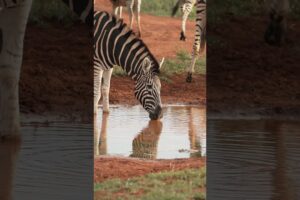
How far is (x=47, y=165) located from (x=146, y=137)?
3.52 ft

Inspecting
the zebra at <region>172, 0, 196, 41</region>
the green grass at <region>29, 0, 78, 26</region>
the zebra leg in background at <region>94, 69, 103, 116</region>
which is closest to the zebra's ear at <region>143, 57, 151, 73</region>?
the zebra leg in background at <region>94, 69, 103, 116</region>

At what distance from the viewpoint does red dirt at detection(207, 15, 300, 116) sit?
14461 mm

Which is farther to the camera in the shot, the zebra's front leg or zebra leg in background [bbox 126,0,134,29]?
the zebra's front leg

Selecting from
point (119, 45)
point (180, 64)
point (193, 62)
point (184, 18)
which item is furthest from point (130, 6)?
point (180, 64)

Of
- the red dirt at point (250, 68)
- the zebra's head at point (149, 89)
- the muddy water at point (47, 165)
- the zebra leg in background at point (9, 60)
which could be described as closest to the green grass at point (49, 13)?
the red dirt at point (250, 68)

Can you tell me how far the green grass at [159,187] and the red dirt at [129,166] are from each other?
19 cm

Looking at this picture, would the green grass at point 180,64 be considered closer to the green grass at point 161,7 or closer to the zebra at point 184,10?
the zebra at point 184,10

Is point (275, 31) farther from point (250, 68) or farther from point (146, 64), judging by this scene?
point (146, 64)

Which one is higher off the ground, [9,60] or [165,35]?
[165,35]

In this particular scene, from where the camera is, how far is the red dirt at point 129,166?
280 inches

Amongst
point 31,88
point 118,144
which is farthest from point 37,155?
point 31,88

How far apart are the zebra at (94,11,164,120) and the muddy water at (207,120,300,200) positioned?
0.91 metres

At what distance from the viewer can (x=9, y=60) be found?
29.7ft

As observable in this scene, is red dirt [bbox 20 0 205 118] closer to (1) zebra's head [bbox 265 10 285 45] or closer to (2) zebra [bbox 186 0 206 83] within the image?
(2) zebra [bbox 186 0 206 83]
